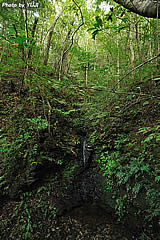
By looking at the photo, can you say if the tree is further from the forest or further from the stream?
the stream

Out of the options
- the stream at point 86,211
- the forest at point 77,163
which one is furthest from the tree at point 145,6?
the stream at point 86,211

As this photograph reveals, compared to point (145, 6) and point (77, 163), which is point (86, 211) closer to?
point (77, 163)

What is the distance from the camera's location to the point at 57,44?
716cm

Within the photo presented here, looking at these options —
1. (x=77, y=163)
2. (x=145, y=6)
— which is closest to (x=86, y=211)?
(x=77, y=163)

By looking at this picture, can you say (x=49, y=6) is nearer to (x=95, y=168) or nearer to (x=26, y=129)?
(x=26, y=129)

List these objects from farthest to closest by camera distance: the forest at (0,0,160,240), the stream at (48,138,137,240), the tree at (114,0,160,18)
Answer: the stream at (48,138,137,240) → the forest at (0,0,160,240) → the tree at (114,0,160,18)

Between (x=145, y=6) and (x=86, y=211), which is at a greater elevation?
(x=145, y=6)

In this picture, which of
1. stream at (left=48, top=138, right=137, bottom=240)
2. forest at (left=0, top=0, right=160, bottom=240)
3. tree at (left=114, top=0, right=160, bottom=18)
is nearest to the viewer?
tree at (left=114, top=0, right=160, bottom=18)

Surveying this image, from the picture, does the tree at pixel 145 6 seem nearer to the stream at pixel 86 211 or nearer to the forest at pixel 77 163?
the forest at pixel 77 163

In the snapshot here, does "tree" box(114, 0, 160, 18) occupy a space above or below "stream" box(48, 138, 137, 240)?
above

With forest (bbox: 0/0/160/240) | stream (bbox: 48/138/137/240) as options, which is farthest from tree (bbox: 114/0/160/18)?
stream (bbox: 48/138/137/240)

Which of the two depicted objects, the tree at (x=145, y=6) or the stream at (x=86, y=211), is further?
the stream at (x=86, y=211)

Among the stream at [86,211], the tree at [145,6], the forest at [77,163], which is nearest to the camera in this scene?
the tree at [145,6]

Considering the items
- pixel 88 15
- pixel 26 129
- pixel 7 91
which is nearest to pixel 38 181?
pixel 26 129
